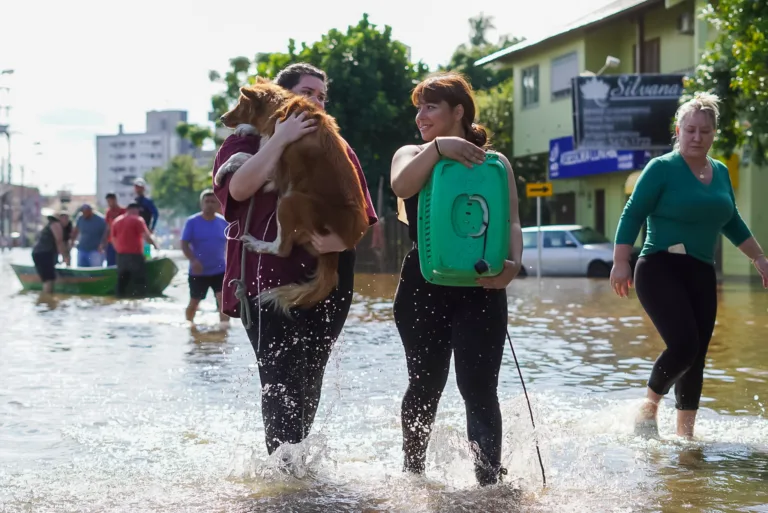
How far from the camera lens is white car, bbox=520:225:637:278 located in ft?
95.5

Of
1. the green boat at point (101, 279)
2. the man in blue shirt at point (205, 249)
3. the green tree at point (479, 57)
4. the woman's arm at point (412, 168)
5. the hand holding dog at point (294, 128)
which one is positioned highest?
the green tree at point (479, 57)

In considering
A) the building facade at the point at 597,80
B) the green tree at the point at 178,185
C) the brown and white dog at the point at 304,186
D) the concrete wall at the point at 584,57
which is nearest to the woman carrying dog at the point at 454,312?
the brown and white dog at the point at 304,186

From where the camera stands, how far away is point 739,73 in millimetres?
19016

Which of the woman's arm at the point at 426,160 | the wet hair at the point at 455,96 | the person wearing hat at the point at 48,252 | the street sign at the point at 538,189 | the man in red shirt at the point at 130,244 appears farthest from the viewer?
the street sign at the point at 538,189

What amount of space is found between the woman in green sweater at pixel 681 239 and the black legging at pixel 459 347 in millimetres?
1418

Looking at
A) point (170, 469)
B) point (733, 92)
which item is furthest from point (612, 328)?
point (733, 92)

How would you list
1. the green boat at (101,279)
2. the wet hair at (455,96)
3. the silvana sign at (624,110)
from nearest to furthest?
the wet hair at (455,96) < the green boat at (101,279) < the silvana sign at (624,110)

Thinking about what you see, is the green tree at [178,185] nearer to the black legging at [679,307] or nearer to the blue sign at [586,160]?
the blue sign at [586,160]

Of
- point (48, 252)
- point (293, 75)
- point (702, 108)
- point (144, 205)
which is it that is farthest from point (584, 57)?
point (293, 75)

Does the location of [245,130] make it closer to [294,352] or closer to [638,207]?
[294,352]

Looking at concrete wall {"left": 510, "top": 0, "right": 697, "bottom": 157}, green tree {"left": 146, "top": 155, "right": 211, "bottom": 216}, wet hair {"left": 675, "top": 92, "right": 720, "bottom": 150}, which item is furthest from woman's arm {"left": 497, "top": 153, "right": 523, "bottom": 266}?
green tree {"left": 146, "top": 155, "right": 211, "bottom": 216}

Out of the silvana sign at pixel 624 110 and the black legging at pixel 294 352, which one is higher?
the silvana sign at pixel 624 110

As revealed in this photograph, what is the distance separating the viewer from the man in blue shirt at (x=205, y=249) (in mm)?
13016

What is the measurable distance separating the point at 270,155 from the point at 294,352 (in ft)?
2.62
